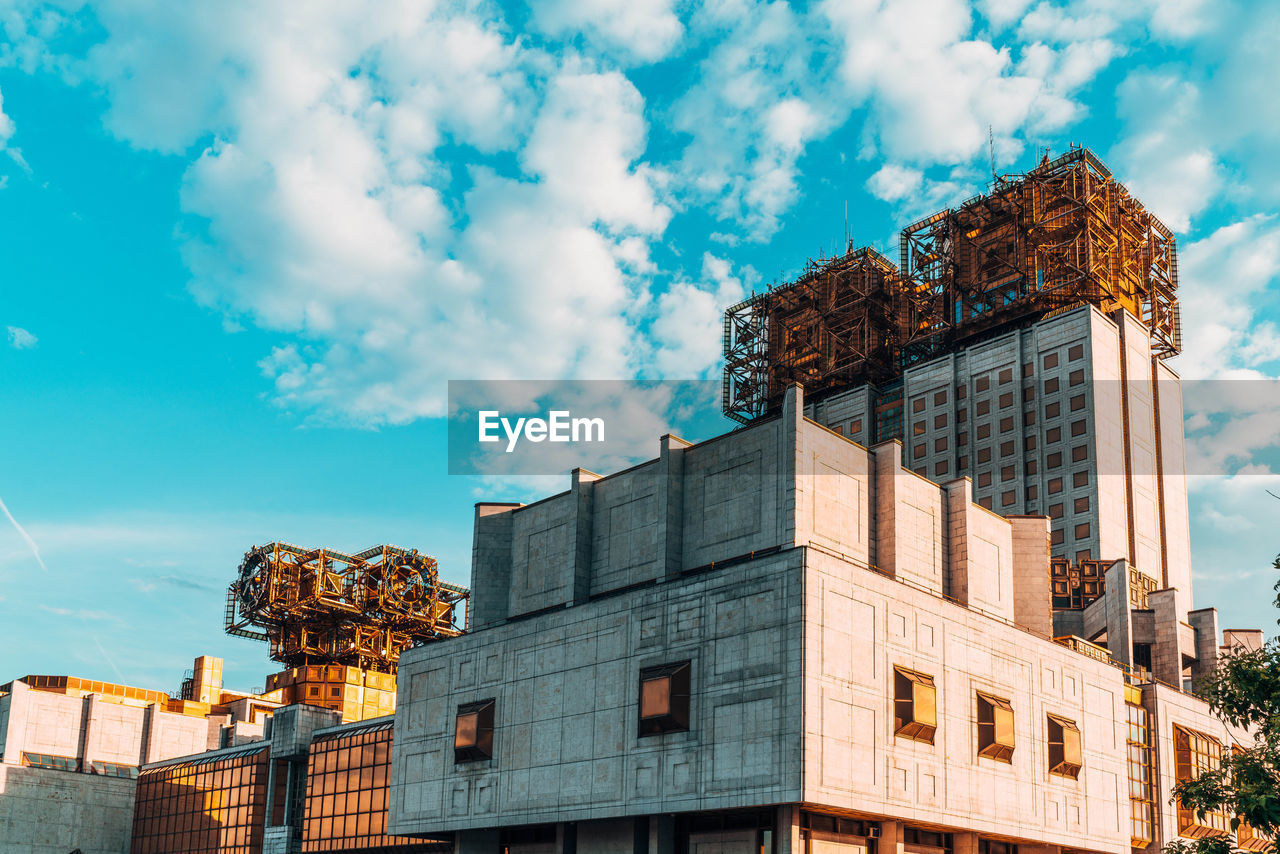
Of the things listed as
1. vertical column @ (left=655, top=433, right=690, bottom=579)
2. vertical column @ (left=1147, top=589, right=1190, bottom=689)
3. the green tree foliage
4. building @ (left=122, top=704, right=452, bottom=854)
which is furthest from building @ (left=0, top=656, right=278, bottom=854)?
the green tree foliage

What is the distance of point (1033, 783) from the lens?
64562 mm

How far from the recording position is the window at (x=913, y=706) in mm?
57344

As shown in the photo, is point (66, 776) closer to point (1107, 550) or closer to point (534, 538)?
point (534, 538)

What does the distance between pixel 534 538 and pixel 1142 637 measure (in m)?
46.1

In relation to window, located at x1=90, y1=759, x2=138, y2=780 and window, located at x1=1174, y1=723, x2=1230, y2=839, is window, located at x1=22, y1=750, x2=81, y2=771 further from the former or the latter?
window, located at x1=1174, y1=723, x2=1230, y2=839

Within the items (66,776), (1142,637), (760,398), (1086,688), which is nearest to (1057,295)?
(760,398)

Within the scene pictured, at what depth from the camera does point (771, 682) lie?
54.3m

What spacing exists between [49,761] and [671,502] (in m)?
66.5

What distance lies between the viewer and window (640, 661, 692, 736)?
57.2 metres

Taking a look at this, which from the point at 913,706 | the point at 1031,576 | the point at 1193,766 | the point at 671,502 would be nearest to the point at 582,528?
the point at 671,502

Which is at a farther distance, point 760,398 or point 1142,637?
point 760,398

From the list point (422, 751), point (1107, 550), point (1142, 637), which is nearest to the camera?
point (422, 751)

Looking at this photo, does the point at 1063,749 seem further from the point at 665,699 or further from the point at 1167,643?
the point at 1167,643

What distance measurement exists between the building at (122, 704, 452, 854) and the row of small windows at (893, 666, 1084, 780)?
29.4 m
